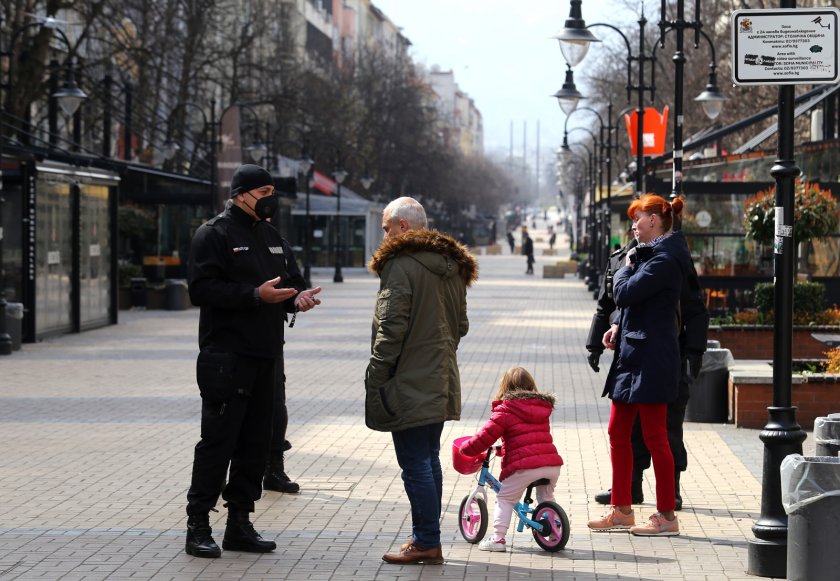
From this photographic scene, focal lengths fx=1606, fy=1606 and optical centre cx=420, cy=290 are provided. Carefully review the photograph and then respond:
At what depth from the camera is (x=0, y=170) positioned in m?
22.3

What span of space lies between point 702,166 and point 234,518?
23.2 m

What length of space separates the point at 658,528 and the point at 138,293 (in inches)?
1058

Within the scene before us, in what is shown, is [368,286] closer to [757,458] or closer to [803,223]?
[803,223]

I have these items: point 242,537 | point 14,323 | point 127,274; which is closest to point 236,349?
point 242,537

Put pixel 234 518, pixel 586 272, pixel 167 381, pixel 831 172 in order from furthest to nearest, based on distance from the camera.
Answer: pixel 586 272
pixel 831 172
pixel 167 381
pixel 234 518

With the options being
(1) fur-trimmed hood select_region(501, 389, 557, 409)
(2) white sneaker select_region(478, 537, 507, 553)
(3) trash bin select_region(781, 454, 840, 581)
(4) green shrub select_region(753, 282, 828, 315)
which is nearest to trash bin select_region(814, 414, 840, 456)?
(3) trash bin select_region(781, 454, 840, 581)

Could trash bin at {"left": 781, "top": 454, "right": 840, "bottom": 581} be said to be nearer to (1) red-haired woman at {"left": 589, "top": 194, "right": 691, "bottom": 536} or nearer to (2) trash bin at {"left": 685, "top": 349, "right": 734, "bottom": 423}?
(1) red-haired woman at {"left": 589, "top": 194, "right": 691, "bottom": 536}

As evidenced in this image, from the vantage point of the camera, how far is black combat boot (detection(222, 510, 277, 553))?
780 cm

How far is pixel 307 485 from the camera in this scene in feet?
33.0

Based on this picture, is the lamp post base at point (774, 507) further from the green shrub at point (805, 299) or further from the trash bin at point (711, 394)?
the green shrub at point (805, 299)

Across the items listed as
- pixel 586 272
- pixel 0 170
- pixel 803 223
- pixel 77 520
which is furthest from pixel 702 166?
pixel 586 272

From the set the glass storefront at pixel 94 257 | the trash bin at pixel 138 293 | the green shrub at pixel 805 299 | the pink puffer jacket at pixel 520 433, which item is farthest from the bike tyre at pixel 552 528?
the trash bin at pixel 138 293

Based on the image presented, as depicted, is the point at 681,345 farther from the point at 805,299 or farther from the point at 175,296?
the point at 175,296

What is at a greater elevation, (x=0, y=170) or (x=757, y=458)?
(x=0, y=170)
